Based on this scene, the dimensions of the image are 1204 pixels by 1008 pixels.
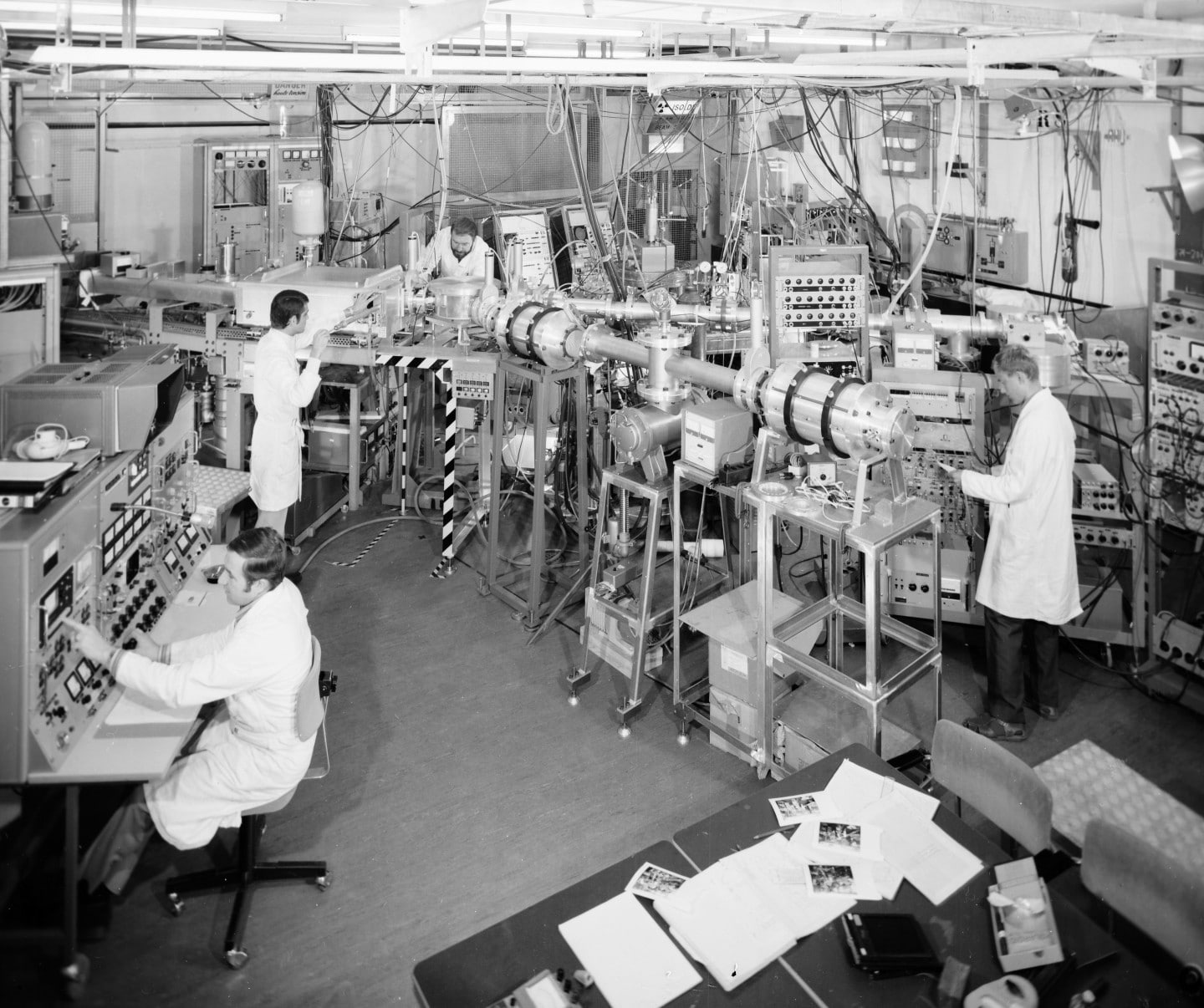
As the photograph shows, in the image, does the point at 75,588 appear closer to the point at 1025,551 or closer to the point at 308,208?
the point at 1025,551

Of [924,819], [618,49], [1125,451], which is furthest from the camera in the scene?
[618,49]

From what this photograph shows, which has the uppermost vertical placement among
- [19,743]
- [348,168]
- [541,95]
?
[541,95]

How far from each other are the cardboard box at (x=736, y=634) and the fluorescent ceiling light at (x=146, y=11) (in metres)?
2.86

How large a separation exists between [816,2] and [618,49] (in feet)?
16.8

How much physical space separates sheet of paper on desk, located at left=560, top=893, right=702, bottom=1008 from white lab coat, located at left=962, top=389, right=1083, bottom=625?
251 cm

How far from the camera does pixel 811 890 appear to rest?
272 cm

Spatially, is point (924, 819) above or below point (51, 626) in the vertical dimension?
below

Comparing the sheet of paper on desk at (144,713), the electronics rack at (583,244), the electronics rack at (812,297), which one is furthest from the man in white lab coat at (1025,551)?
the electronics rack at (583,244)

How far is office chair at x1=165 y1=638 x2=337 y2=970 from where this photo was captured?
3.42 meters

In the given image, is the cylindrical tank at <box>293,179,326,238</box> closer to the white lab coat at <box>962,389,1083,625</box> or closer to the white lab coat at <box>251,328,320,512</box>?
the white lab coat at <box>251,328,320,512</box>

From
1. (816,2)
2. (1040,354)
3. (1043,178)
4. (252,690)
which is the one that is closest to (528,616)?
(252,690)

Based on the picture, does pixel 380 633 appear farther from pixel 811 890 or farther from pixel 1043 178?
pixel 1043 178

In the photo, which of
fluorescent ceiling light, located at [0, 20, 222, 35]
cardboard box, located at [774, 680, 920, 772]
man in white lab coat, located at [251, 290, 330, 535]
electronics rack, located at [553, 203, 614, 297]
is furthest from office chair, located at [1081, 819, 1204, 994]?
electronics rack, located at [553, 203, 614, 297]

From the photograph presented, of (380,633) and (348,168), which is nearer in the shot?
→ (380,633)
